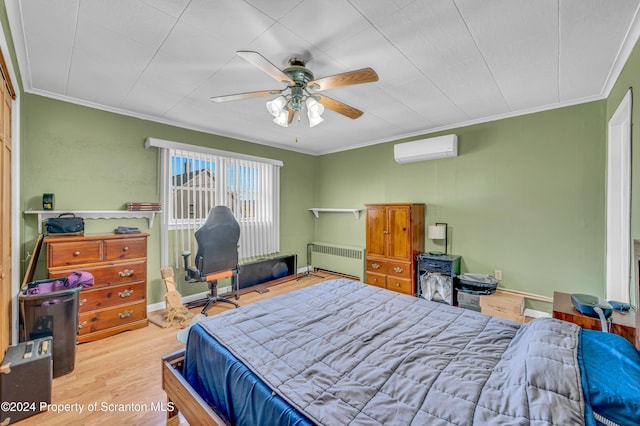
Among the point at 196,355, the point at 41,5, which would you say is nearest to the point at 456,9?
the point at 41,5

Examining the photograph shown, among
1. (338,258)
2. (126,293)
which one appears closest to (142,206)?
(126,293)

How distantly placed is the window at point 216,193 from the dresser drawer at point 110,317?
736 millimetres

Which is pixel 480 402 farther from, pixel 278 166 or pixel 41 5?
pixel 278 166

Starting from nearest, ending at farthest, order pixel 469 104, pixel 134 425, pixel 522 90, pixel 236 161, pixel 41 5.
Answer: pixel 41 5 → pixel 134 425 → pixel 522 90 → pixel 469 104 → pixel 236 161

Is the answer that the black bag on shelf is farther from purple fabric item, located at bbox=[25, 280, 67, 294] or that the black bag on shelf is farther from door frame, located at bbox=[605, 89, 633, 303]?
door frame, located at bbox=[605, 89, 633, 303]

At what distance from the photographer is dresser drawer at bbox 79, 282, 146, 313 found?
2627 mm

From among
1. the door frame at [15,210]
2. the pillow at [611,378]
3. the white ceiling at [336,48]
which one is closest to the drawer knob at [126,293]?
the door frame at [15,210]

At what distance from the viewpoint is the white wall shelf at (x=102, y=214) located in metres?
2.70

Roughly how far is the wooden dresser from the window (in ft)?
1.97

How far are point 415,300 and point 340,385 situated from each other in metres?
1.27

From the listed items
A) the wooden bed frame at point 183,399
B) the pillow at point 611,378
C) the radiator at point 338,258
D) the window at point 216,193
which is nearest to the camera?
the pillow at point 611,378

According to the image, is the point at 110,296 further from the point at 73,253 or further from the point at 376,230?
the point at 376,230

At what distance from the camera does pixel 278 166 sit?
16.1ft

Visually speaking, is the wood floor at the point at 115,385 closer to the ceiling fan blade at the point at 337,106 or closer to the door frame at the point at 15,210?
the door frame at the point at 15,210
